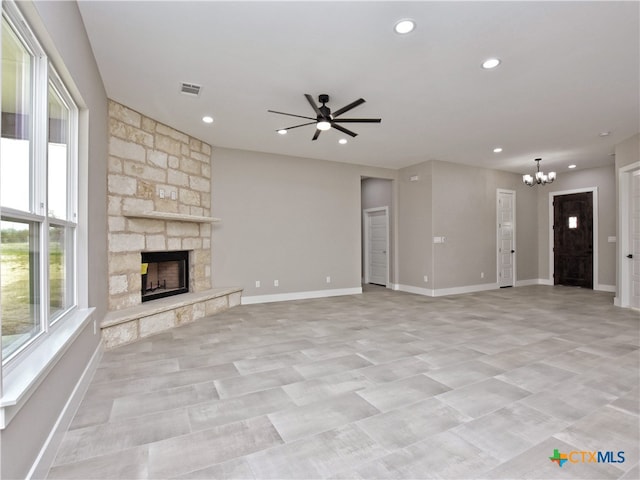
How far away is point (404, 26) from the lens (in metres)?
2.64

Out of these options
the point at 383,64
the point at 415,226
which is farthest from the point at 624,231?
the point at 383,64

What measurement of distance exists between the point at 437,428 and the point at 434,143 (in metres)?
5.03

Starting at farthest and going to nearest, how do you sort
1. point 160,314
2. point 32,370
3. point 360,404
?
point 160,314
point 360,404
point 32,370

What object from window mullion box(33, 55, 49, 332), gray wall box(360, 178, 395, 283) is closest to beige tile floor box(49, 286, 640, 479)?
window mullion box(33, 55, 49, 332)

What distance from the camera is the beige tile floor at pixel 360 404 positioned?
1729 millimetres

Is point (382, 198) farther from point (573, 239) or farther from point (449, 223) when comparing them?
point (573, 239)

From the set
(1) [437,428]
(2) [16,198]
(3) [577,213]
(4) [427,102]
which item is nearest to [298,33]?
(4) [427,102]

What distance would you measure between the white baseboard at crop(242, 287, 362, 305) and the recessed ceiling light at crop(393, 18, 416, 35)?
4.92 m

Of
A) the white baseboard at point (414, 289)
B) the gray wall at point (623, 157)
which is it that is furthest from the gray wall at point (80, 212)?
the gray wall at point (623, 157)

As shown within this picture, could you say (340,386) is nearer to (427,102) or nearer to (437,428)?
(437,428)

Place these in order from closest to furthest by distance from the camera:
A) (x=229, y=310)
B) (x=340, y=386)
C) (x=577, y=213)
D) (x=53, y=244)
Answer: (x=53, y=244)
(x=340, y=386)
(x=229, y=310)
(x=577, y=213)

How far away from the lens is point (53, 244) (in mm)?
2371

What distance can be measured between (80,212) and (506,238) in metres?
8.76

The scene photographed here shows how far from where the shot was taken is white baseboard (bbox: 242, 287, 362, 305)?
20.4 feet
